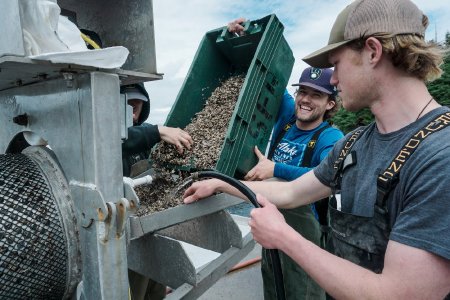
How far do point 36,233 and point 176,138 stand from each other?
41.7 inches

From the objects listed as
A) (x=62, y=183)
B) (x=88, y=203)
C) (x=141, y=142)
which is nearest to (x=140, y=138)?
(x=141, y=142)

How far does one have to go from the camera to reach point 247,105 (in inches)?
81.4

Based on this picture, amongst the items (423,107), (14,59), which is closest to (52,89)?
(14,59)

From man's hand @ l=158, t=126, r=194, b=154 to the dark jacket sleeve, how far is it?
4 centimetres

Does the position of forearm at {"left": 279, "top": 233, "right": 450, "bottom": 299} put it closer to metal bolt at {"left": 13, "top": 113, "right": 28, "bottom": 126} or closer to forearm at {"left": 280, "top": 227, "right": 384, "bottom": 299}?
forearm at {"left": 280, "top": 227, "right": 384, "bottom": 299}

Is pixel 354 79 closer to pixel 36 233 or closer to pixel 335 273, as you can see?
pixel 335 273

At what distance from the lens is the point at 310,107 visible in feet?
7.90

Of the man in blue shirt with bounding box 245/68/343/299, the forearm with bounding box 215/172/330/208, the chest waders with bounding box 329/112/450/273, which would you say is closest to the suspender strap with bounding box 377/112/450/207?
the chest waders with bounding box 329/112/450/273

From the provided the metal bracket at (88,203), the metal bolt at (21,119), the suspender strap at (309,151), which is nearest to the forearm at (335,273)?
the metal bracket at (88,203)

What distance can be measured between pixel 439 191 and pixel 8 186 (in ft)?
4.11

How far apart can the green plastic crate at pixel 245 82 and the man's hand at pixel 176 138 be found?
0.24 metres

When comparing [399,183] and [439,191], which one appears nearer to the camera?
[439,191]

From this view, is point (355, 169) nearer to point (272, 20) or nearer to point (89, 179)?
point (89, 179)

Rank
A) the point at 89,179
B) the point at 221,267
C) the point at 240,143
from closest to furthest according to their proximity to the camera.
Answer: the point at 89,179, the point at 221,267, the point at 240,143
